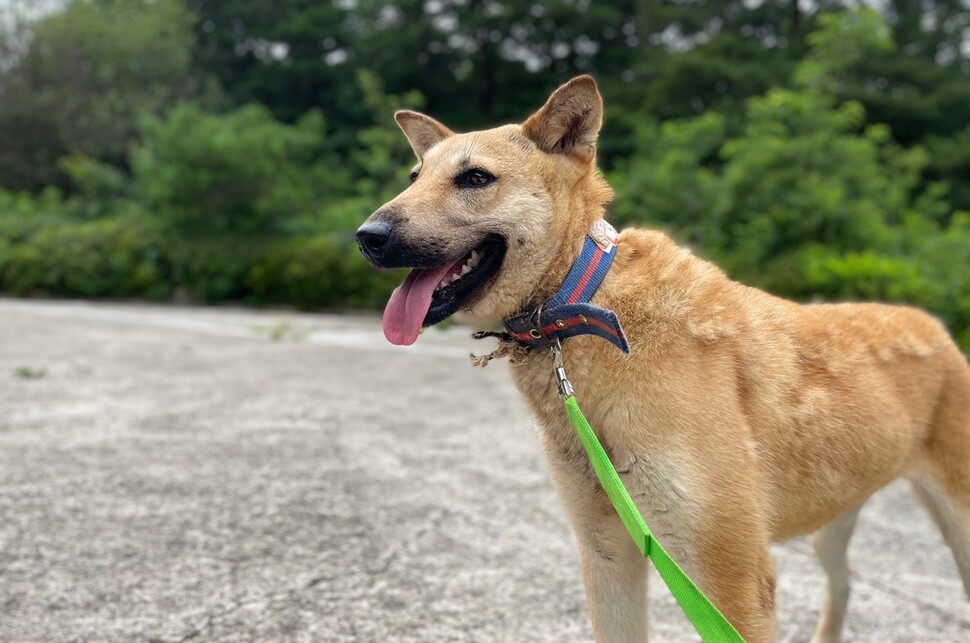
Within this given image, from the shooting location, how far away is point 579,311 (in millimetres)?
2010

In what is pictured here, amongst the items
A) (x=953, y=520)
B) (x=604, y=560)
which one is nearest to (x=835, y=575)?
(x=953, y=520)

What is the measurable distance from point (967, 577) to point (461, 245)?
2036mm

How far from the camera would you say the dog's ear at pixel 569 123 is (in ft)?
7.51

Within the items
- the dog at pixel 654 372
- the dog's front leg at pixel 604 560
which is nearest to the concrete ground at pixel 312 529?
the dog's front leg at pixel 604 560

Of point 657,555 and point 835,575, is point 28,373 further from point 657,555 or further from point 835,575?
point 657,555

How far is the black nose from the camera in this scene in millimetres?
2102

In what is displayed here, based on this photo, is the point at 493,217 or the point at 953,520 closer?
the point at 493,217

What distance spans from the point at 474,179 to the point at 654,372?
76 cm

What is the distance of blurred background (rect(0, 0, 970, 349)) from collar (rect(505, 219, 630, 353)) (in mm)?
7163

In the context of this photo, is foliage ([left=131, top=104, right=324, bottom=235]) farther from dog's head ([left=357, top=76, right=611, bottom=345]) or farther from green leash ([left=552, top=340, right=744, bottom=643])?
green leash ([left=552, top=340, right=744, bottom=643])

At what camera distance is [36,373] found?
7.71 meters

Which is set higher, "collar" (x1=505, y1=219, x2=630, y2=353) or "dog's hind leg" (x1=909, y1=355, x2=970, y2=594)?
"collar" (x1=505, y1=219, x2=630, y2=353)

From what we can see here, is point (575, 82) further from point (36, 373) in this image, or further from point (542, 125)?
point (36, 373)

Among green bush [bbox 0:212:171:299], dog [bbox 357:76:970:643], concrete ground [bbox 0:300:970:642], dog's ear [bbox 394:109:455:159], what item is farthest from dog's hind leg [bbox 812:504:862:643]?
green bush [bbox 0:212:171:299]
